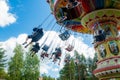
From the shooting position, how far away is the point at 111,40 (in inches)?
643

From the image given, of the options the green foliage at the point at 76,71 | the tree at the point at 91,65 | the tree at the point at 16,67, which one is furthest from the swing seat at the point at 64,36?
the tree at the point at 91,65

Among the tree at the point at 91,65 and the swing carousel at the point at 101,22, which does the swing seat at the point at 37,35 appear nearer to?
the swing carousel at the point at 101,22

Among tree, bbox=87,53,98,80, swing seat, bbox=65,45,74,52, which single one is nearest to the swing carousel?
swing seat, bbox=65,45,74,52

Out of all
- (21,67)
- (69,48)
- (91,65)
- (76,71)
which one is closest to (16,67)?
(21,67)

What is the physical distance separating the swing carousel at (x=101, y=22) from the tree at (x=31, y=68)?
27331 mm

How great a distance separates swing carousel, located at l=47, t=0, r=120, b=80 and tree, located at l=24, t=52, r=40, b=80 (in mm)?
27331

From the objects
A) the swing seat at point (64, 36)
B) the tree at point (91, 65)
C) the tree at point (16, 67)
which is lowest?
the swing seat at point (64, 36)

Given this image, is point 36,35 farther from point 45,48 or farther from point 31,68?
point 31,68

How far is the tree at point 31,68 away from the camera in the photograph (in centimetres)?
4318

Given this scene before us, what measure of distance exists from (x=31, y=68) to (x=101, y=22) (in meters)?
28.8

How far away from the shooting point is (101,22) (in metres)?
16.8

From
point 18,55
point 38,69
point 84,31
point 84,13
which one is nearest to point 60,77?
point 38,69

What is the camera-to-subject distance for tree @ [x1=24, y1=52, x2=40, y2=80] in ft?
142

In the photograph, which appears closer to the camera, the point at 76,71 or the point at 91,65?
Answer: the point at 76,71
